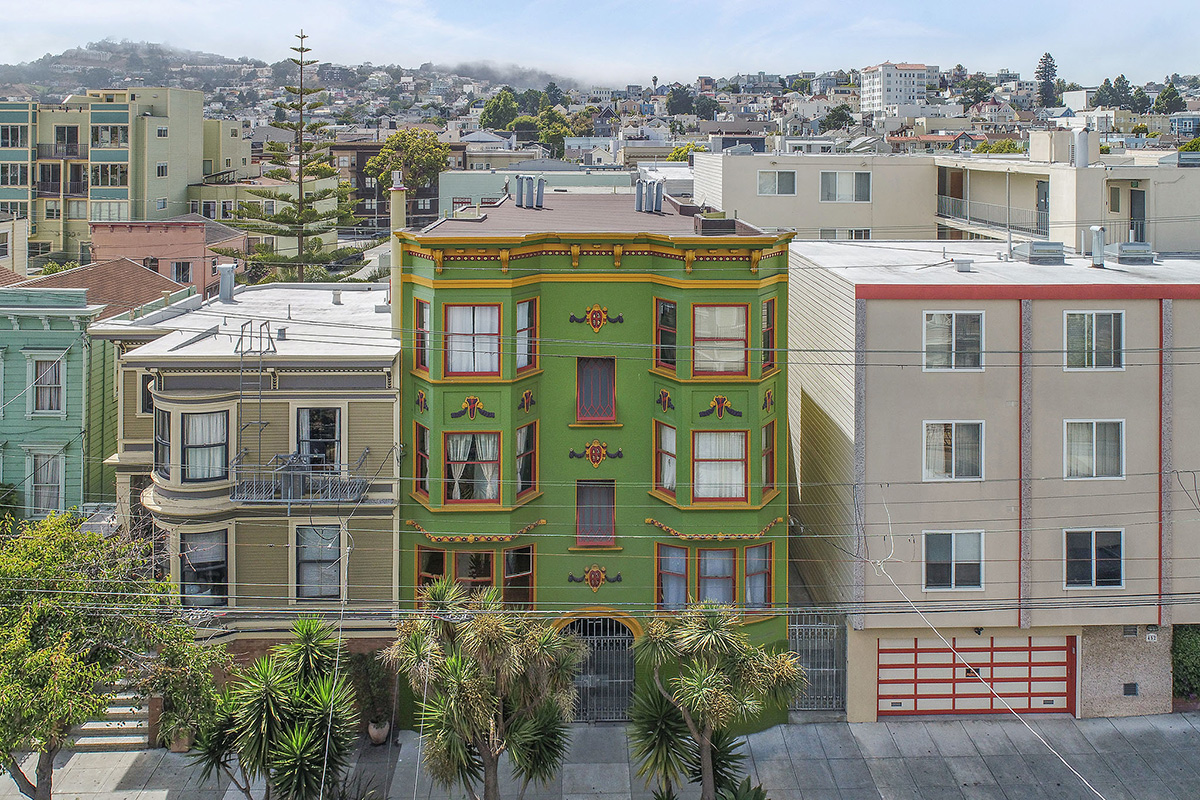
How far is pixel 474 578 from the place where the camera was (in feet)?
87.7

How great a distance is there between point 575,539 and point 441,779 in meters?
6.53

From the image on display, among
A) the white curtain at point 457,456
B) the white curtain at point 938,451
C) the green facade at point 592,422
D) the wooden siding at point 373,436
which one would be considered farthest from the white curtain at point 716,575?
the wooden siding at point 373,436

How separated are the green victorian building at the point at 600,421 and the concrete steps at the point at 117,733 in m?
6.24

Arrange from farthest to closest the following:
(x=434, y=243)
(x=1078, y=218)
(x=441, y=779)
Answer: (x=1078, y=218), (x=434, y=243), (x=441, y=779)

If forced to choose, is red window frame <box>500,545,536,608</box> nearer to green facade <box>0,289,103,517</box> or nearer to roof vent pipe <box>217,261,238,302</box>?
green facade <box>0,289,103,517</box>

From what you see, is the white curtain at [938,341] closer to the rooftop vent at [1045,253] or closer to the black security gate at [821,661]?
the rooftop vent at [1045,253]

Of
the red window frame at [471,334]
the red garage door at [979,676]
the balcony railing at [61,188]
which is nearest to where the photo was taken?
the red window frame at [471,334]

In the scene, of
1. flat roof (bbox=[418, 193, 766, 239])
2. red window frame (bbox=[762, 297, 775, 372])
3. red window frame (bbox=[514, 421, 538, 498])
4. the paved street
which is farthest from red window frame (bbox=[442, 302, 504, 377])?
the paved street

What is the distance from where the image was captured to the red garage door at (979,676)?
2734 centimetres

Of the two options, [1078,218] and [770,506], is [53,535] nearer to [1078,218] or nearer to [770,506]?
[770,506]

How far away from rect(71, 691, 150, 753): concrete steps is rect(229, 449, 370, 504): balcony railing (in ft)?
16.2

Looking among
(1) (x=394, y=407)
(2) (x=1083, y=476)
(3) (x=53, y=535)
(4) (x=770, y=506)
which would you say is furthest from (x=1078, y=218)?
(3) (x=53, y=535)

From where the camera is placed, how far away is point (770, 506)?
88.0ft

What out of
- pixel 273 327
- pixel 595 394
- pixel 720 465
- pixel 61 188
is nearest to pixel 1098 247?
pixel 720 465
